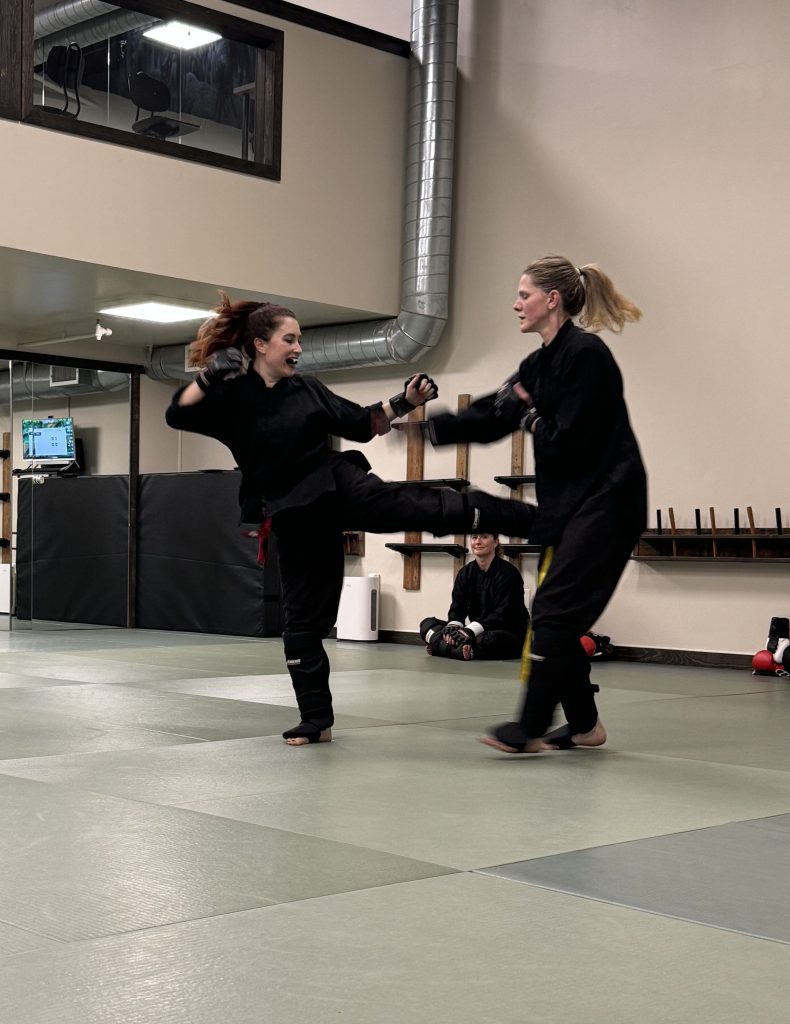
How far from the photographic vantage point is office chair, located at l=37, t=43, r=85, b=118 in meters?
8.39

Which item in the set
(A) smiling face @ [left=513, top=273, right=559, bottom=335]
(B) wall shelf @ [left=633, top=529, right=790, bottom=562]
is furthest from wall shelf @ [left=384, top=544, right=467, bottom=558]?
Answer: (A) smiling face @ [left=513, top=273, right=559, bottom=335]

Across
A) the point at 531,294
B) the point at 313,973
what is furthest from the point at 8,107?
the point at 313,973

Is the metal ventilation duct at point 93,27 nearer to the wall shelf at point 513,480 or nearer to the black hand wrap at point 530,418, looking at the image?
the wall shelf at point 513,480

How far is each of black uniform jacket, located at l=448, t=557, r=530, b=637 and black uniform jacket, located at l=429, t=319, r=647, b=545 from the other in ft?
15.3

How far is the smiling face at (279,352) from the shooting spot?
14.4ft

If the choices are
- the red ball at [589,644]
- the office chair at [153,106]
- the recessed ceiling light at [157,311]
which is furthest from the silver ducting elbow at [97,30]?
the red ball at [589,644]

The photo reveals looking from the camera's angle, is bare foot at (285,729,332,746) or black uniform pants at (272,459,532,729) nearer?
black uniform pants at (272,459,532,729)

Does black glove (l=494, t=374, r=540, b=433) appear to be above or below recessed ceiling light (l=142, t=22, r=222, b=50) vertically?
below

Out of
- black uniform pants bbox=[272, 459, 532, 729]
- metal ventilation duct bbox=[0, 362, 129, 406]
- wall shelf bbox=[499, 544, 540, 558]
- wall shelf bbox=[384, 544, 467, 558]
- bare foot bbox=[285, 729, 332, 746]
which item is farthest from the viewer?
metal ventilation duct bbox=[0, 362, 129, 406]

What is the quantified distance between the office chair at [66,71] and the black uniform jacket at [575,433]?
5.31 metres

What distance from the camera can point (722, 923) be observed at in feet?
7.80

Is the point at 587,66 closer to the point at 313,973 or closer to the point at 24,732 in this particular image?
the point at 24,732

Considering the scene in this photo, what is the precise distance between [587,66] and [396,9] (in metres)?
2.00

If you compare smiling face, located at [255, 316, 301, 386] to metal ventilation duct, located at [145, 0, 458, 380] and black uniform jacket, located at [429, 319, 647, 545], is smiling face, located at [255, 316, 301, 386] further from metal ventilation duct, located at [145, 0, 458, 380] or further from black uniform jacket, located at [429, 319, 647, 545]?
metal ventilation duct, located at [145, 0, 458, 380]
